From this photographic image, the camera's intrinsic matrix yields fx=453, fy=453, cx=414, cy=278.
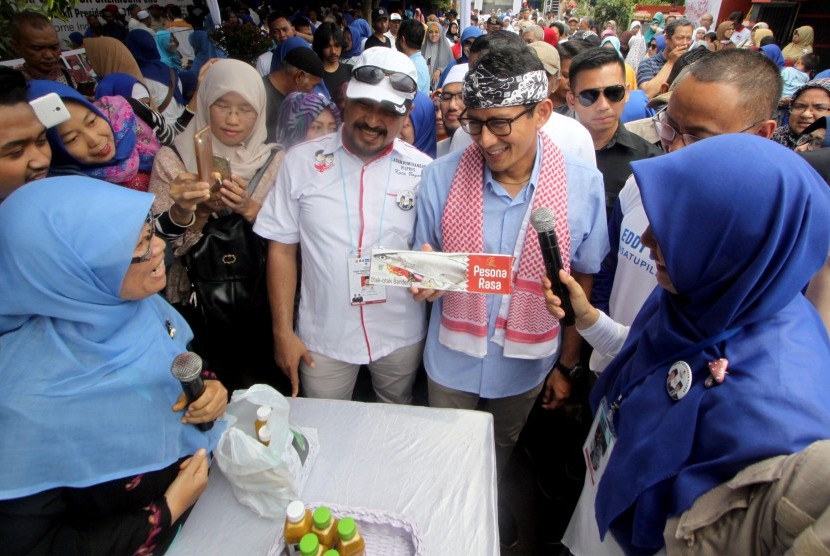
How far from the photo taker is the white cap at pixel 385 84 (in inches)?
79.7

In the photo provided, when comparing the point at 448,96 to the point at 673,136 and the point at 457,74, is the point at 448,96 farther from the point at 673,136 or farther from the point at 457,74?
the point at 673,136

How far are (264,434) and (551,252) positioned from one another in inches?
44.1

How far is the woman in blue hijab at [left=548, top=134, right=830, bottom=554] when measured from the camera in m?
1.08

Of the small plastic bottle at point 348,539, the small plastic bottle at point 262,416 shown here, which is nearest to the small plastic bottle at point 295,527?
the small plastic bottle at point 348,539

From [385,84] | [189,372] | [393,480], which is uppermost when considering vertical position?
[385,84]

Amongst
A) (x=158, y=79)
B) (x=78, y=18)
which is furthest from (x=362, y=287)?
(x=78, y=18)

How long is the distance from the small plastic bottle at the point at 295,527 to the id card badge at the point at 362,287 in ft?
3.29

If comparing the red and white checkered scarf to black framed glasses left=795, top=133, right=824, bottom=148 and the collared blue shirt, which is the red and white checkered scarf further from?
black framed glasses left=795, top=133, right=824, bottom=148

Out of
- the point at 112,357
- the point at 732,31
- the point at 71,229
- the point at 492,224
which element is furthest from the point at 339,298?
the point at 732,31

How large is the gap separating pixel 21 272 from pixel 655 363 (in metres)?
1.83

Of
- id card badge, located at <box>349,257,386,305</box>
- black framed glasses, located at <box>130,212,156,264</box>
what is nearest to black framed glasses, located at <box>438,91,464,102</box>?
id card badge, located at <box>349,257,386,305</box>

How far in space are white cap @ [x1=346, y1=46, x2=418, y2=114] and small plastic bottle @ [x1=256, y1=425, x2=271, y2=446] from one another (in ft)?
4.67

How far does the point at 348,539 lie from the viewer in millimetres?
1274

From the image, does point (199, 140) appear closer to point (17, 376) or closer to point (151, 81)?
point (17, 376)
